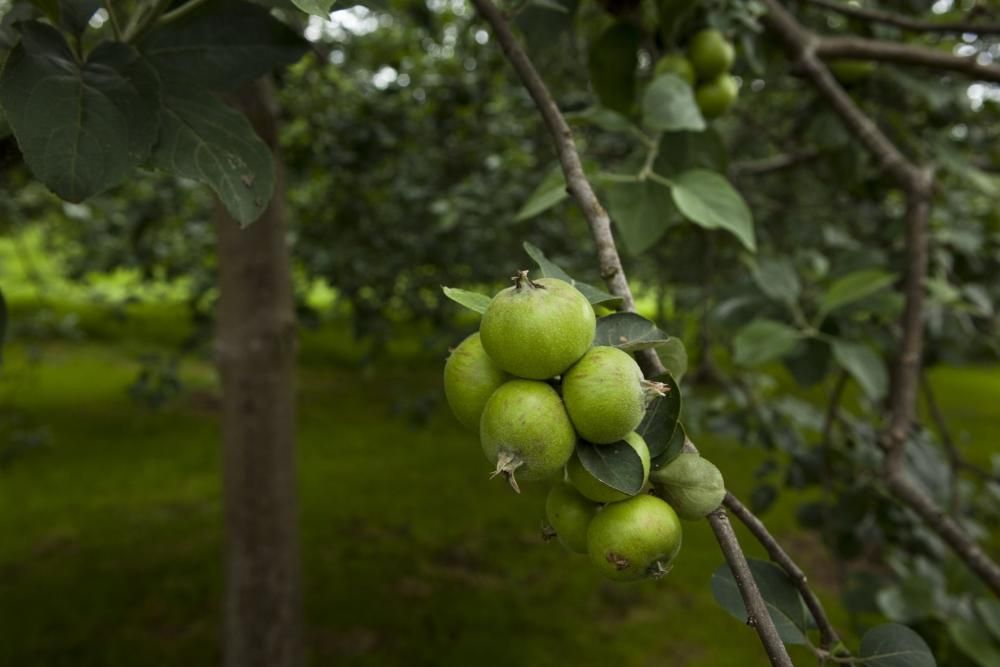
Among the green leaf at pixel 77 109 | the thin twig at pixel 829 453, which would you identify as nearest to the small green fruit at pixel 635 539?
the green leaf at pixel 77 109

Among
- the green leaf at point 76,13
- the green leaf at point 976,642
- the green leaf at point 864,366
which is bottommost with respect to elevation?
the green leaf at point 976,642

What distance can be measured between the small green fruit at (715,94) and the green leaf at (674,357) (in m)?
0.98

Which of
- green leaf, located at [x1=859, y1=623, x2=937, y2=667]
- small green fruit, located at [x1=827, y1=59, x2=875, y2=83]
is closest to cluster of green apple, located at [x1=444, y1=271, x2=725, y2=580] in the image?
green leaf, located at [x1=859, y1=623, x2=937, y2=667]

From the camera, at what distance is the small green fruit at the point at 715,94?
5.45 feet

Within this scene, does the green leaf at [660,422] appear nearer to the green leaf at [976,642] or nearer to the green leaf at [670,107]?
the green leaf at [670,107]

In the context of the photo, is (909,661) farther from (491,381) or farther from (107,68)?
(107,68)

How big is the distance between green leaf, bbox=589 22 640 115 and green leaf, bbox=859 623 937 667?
1.22 metres

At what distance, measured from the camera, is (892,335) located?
7.97 feet

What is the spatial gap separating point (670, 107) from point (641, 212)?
0.66 ft

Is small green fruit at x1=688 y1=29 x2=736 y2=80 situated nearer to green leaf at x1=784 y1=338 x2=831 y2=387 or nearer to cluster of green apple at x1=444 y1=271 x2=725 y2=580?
green leaf at x1=784 y1=338 x2=831 y2=387

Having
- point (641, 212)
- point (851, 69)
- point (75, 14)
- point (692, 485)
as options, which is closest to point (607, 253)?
point (692, 485)

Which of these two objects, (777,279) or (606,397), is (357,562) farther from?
(606,397)

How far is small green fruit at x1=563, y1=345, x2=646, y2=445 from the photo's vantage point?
71 centimetres

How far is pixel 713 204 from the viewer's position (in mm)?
1303
